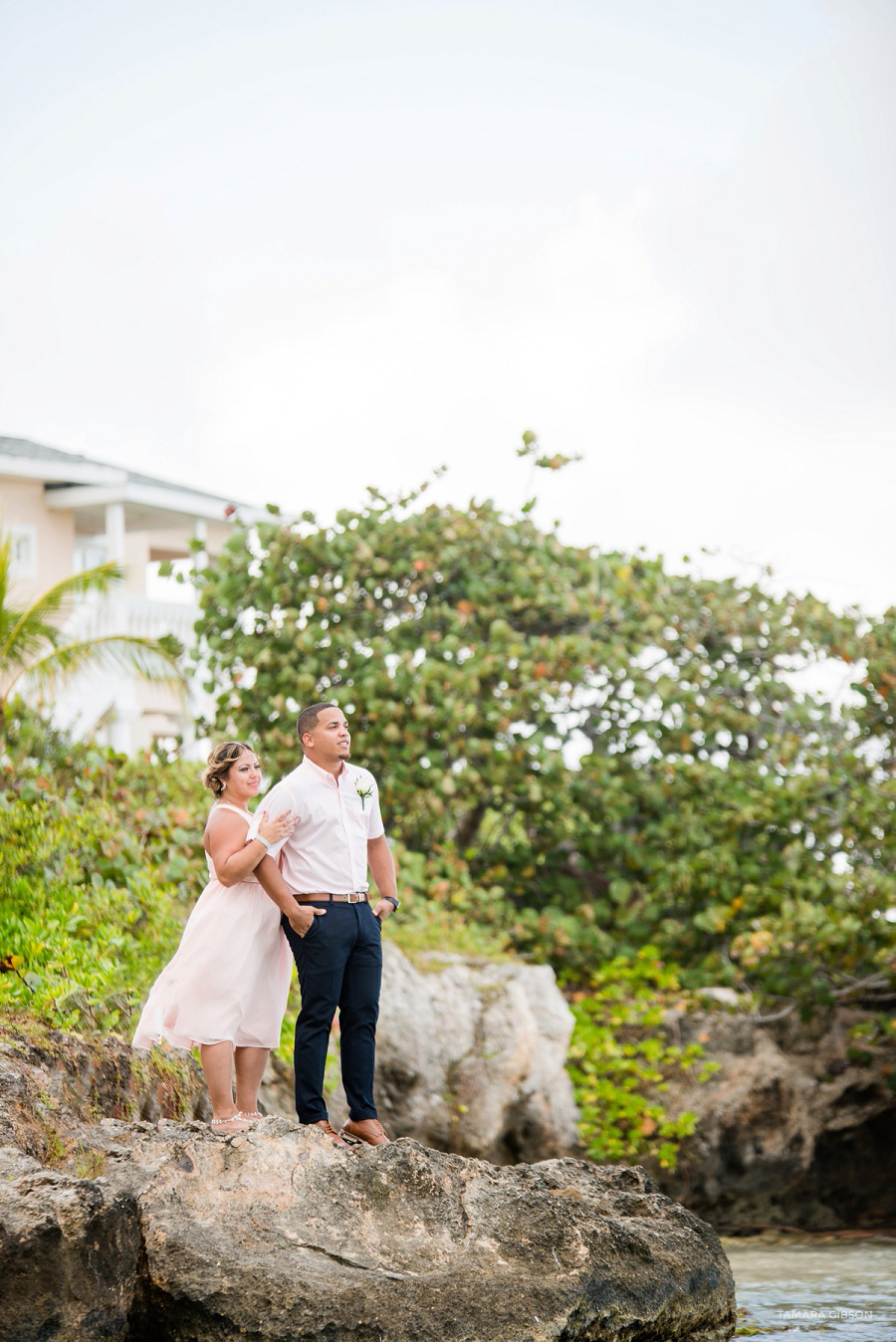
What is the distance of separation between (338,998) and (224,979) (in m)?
0.47

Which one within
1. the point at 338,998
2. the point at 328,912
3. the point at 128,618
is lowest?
the point at 338,998

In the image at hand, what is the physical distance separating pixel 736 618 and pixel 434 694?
2.92m

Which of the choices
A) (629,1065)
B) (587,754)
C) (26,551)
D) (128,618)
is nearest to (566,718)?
(587,754)

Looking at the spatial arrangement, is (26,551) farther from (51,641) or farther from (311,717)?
(311,717)

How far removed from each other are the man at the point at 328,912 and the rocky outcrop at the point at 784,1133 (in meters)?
4.73

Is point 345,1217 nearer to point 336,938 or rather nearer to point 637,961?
point 336,938

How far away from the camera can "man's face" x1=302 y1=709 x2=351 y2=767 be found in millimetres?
5637

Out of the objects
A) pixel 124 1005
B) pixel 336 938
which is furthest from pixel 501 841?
pixel 336 938

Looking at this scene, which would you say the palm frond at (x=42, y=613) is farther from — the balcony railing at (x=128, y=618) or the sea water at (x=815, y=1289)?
the sea water at (x=815, y=1289)

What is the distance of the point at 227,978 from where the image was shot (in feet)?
18.2

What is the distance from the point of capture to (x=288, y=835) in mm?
5441

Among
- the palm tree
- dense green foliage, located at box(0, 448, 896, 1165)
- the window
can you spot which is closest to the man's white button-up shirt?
dense green foliage, located at box(0, 448, 896, 1165)

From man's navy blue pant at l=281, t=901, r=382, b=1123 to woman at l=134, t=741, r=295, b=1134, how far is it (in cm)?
17

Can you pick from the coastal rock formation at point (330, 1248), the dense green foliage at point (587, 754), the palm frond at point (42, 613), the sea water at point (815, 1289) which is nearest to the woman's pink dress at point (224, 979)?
the coastal rock formation at point (330, 1248)
